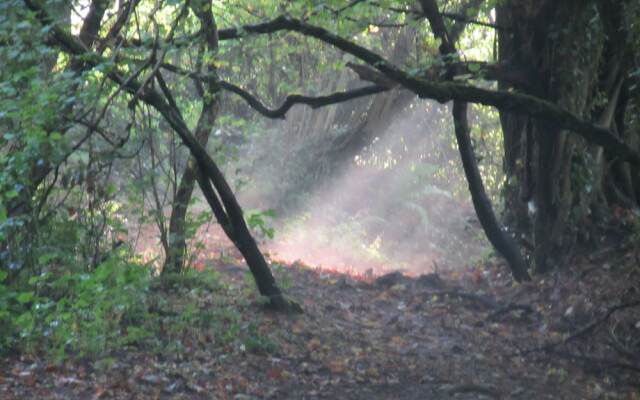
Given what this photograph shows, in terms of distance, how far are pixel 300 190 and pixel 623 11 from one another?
12.0 metres

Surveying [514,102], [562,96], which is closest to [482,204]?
[562,96]

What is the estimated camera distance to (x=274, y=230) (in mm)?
11336

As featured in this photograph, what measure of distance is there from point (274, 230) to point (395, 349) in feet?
7.98

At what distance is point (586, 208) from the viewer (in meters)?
11.8

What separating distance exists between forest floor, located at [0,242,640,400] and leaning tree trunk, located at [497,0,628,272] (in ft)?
1.96

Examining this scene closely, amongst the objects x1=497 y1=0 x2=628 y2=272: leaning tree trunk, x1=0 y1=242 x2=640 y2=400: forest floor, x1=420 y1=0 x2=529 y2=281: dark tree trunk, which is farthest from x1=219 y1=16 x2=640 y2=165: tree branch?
x1=420 y1=0 x2=529 y2=281: dark tree trunk

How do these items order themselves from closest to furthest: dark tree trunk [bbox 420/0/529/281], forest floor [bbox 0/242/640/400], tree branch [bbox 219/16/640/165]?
forest floor [bbox 0/242/640/400], tree branch [bbox 219/16/640/165], dark tree trunk [bbox 420/0/529/281]

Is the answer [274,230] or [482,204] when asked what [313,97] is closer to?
[274,230]

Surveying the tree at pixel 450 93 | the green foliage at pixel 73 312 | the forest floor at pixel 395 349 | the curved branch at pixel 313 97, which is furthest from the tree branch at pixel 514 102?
the green foliage at pixel 73 312

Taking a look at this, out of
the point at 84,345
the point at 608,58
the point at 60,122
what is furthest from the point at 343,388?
the point at 608,58

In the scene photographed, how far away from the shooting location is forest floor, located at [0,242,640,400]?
7.41 m

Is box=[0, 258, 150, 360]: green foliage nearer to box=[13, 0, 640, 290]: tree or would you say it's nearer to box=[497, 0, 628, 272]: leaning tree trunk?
box=[13, 0, 640, 290]: tree

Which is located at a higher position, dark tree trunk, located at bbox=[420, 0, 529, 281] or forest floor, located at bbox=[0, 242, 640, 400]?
dark tree trunk, located at bbox=[420, 0, 529, 281]

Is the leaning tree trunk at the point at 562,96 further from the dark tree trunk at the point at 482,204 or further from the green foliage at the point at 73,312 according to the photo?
the green foliage at the point at 73,312
